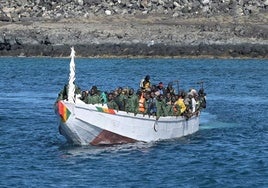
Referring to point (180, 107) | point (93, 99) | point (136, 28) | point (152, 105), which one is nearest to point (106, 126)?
point (93, 99)

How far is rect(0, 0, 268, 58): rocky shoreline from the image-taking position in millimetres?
117688

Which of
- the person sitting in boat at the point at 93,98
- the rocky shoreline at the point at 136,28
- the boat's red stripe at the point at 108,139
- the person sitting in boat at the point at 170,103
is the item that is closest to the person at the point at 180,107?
the person sitting in boat at the point at 170,103

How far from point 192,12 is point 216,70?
1237 inches

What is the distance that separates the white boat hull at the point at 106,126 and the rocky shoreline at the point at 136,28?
2818 inches

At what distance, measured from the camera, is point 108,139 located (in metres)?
42.6

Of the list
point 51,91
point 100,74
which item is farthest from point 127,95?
point 100,74

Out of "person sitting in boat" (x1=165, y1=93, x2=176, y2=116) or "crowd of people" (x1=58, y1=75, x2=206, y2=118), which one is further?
"person sitting in boat" (x1=165, y1=93, x2=176, y2=116)

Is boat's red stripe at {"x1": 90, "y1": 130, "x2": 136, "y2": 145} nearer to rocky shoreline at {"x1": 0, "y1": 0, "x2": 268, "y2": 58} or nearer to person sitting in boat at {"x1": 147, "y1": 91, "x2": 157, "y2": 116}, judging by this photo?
person sitting in boat at {"x1": 147, "y1": 91, "x2": 157, "y2": 116}

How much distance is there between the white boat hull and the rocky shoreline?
235ft

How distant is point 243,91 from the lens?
76.3m

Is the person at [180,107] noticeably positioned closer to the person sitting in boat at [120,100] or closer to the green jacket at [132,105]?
the green jacket at [132,105]

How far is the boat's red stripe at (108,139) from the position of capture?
4219cm

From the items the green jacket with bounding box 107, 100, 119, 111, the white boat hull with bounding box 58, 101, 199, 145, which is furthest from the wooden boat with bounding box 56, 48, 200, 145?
the green jacket with bounding box 107, 100, 119, 111

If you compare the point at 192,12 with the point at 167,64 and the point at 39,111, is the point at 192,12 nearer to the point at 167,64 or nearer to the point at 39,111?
the point at 167,64
